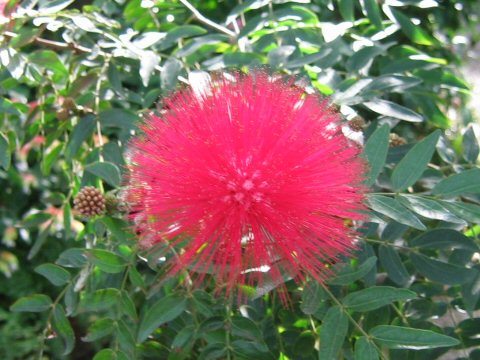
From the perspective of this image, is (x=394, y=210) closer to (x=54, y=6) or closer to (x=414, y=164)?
(x=414, y=164)

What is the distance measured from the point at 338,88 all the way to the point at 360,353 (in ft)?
2.45

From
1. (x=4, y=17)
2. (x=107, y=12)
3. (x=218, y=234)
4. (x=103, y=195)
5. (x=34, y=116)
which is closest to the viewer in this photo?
(x=218, y=234)

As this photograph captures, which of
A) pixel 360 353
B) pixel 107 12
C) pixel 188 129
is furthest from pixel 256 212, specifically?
pixel 107 12

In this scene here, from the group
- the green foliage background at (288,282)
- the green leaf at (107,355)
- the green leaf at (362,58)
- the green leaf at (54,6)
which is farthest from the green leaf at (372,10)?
the green leaf at (107,355)

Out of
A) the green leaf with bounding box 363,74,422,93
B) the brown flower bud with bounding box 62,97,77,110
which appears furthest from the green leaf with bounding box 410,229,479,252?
the brown flower bud with bounding box 62,97,77,110

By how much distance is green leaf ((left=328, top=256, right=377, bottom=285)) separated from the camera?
4.48 feet

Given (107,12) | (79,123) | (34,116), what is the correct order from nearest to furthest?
(79,123) < (34,116) < (107,12)

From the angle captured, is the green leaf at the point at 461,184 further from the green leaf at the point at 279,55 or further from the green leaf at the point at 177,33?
the green leaf at the point at 177,33

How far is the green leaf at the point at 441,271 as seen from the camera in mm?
1492

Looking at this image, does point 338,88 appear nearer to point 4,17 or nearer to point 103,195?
point 103,195

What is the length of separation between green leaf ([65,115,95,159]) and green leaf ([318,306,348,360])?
91 cm

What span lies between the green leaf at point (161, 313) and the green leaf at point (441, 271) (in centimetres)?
59

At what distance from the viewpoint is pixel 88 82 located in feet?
6.20

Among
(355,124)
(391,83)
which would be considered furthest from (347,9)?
(355,124)
